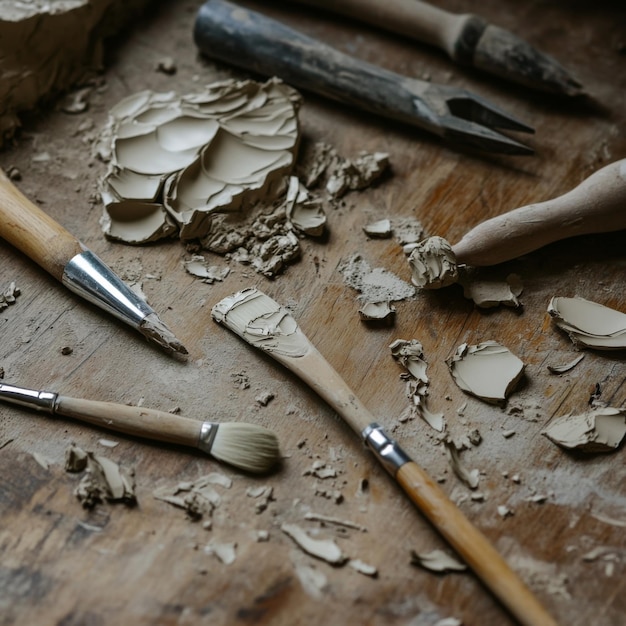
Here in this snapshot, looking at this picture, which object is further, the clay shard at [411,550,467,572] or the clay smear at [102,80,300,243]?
the clay smear at [102,80,300,243]

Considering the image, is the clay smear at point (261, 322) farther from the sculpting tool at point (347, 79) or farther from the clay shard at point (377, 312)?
the sculpting tool at point (347, 79)

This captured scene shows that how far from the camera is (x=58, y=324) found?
4.57 feet

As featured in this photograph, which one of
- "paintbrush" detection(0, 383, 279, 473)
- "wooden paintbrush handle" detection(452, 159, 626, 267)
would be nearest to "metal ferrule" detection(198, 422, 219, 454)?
"paintbrush" detection(0, 383, 279, 473)

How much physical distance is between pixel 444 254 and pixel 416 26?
2.57ft

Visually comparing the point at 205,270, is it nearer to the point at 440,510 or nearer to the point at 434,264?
the point at 434,264

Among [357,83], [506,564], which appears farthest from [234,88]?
[506,564]

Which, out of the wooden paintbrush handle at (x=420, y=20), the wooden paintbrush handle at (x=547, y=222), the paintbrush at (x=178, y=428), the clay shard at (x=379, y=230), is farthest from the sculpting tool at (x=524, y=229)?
the wooden paintbrush handle at (x=420, y=20)

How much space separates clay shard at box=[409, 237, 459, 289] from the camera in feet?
4.52

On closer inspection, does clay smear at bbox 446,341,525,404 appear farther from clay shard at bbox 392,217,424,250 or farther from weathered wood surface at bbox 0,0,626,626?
clay shard at bbox 392,217,424,250

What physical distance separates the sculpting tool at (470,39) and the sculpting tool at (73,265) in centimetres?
99

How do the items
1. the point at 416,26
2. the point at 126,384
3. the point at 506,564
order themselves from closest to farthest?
the point at 506,564 → the point at 126,384 → the point at 416,26

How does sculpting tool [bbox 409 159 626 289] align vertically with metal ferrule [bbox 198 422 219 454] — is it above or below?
above

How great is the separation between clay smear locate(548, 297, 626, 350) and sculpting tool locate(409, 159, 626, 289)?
0.44ft

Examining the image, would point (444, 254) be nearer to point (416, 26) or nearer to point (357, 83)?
point (357, 83)
